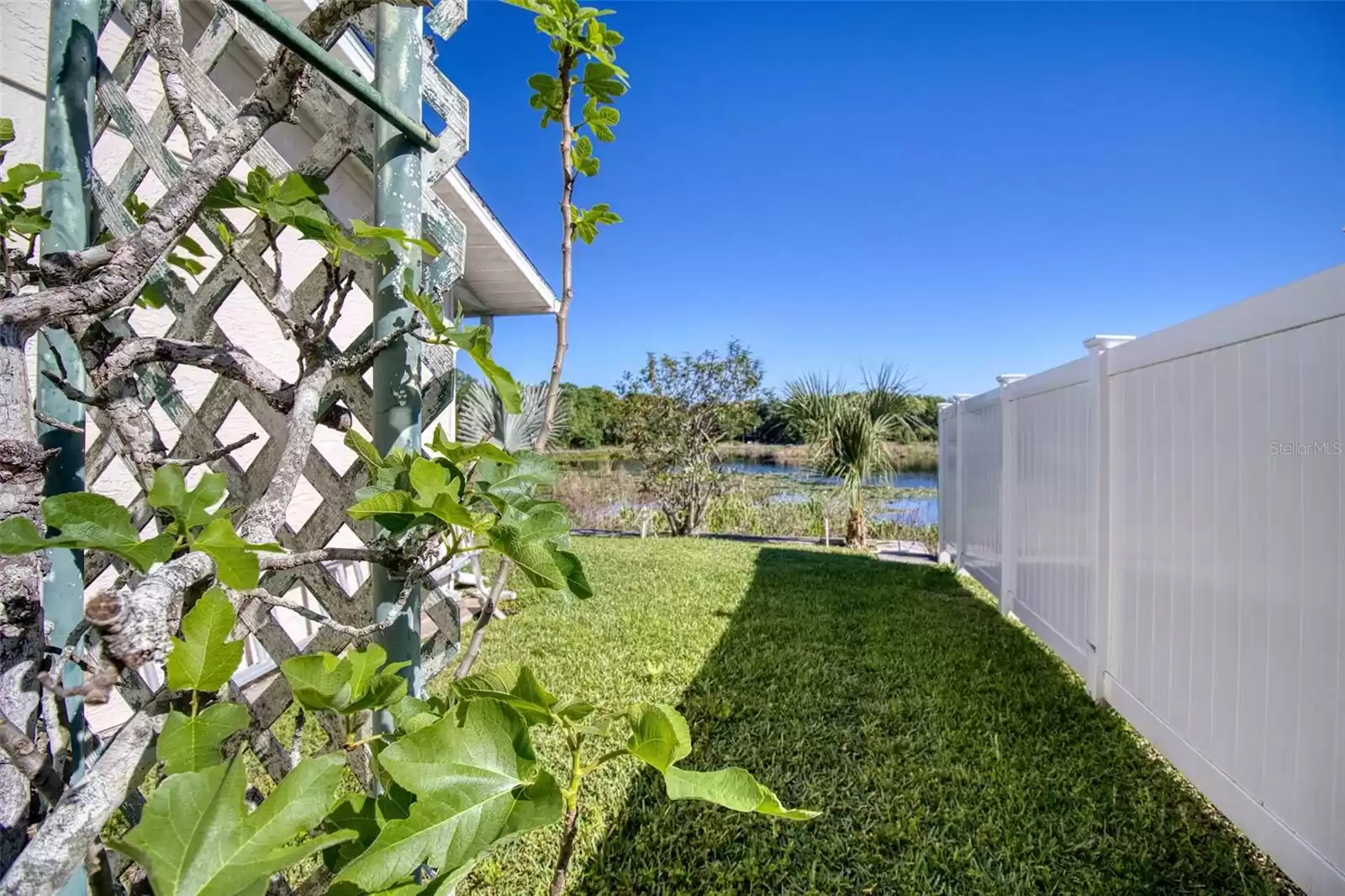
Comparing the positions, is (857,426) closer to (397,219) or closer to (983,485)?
(983,485)

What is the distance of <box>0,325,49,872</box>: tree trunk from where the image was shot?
59 centimetres

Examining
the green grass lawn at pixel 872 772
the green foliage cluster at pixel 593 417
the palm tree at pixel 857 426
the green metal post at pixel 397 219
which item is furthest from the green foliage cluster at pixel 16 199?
the green foliage cluster at pixel 593 417

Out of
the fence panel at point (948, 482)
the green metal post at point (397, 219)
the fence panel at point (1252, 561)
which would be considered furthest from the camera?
the fence panel at point (948, 482)

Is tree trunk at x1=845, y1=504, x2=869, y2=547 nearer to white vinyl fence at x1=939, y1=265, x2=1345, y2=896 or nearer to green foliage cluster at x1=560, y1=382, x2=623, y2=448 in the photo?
green foliage cluster at x1=560, y1=382, x2=623, y2=448

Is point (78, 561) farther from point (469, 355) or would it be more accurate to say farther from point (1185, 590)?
point (1185, 590)

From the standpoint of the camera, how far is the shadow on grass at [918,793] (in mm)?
1961

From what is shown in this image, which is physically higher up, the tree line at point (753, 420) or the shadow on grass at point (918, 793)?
the tree line at point (753, 420)

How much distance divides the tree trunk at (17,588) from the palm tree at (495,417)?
456cm

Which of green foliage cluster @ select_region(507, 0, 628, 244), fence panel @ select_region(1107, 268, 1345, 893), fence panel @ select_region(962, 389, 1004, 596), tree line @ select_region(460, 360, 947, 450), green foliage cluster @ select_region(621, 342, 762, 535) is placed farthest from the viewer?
green foliage cluster @ select_region(621, 342, 762, 535)

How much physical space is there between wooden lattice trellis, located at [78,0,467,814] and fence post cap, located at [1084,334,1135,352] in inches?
122

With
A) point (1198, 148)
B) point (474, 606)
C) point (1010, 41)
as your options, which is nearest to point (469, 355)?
point (474, 606)

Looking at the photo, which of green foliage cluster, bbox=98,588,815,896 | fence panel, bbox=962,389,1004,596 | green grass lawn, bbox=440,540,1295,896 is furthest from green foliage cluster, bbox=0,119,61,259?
fence panel, bbox=962,389,1004,596

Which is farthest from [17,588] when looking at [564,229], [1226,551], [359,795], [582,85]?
[1226,551]

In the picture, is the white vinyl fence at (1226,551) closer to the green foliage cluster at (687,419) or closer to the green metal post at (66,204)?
the green metal post at (66,204)
